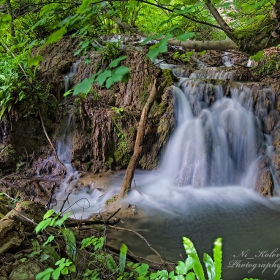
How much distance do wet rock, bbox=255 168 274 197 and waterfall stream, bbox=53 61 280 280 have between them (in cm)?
10

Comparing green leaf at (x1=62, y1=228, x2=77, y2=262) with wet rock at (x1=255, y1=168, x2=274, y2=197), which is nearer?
green leaf at (x1=62, y1=228, x2=77, y2=262)

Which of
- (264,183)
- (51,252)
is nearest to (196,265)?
(51,252)

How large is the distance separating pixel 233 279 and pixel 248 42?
98.2 inches

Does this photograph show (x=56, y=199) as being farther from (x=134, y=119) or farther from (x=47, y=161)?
(x=134, y=119)

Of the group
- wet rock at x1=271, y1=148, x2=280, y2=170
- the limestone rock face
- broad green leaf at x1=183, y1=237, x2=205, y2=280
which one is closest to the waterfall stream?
wet rock at x1=271, y1=148, x2=280, y2=170

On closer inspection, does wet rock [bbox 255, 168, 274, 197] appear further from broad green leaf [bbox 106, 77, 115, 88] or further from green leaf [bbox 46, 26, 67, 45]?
green leaf [bbox 46, 26, 67, 45]

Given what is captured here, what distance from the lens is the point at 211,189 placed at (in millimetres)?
5059

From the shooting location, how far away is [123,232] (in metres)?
3.31

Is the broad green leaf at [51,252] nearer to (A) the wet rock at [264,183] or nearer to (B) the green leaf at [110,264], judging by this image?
(B) the green leaf at [110,264]

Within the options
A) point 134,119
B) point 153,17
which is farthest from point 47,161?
point 153,17

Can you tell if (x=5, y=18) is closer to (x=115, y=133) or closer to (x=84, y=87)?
(x=84, y=87)

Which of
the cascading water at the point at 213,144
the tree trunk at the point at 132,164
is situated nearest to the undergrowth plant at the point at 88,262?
the tree trunk at the point at 132,164

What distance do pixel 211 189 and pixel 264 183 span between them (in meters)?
1.07

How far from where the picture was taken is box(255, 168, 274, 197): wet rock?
15.6ft
